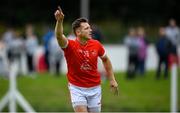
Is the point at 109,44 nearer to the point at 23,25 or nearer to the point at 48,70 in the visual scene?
the point at 23,25

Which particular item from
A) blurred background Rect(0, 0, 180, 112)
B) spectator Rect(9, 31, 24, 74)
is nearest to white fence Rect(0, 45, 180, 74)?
blurred background Rect(0, 0, 180, 112)

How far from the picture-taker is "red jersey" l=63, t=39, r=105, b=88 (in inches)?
494

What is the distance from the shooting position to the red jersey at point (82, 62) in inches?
494

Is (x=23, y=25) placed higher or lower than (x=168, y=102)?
higher

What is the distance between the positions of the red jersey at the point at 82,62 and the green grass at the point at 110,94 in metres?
9.40

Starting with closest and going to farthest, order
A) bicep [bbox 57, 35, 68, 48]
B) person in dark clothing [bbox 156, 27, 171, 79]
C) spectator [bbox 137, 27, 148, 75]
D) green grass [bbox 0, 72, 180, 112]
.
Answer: bicep [bbox 57, 35, 68, 48]
green grass [bbox 0, 72, 180, 112]
person in dark clothing [bbox 156, 27, 171, 79]
spectator [bbox 137, 27, 148, 75]

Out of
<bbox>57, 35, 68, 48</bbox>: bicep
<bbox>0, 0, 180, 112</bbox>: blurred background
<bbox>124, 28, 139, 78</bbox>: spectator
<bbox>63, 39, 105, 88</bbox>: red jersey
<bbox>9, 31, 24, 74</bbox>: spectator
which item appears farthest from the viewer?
<bbox>9, 31, 24, 74</bbox>: spectator

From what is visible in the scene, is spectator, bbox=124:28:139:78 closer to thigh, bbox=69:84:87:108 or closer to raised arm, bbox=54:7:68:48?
thigh, bbox=69:84:87:108

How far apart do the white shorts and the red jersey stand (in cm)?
8

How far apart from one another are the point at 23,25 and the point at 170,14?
10106 millimetres

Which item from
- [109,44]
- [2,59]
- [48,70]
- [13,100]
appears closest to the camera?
[13,100]

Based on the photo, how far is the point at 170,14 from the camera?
174 ft

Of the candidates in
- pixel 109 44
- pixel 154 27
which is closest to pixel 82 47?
pixel 109 44

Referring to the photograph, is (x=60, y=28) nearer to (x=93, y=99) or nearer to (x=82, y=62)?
(x=82, y=62)
